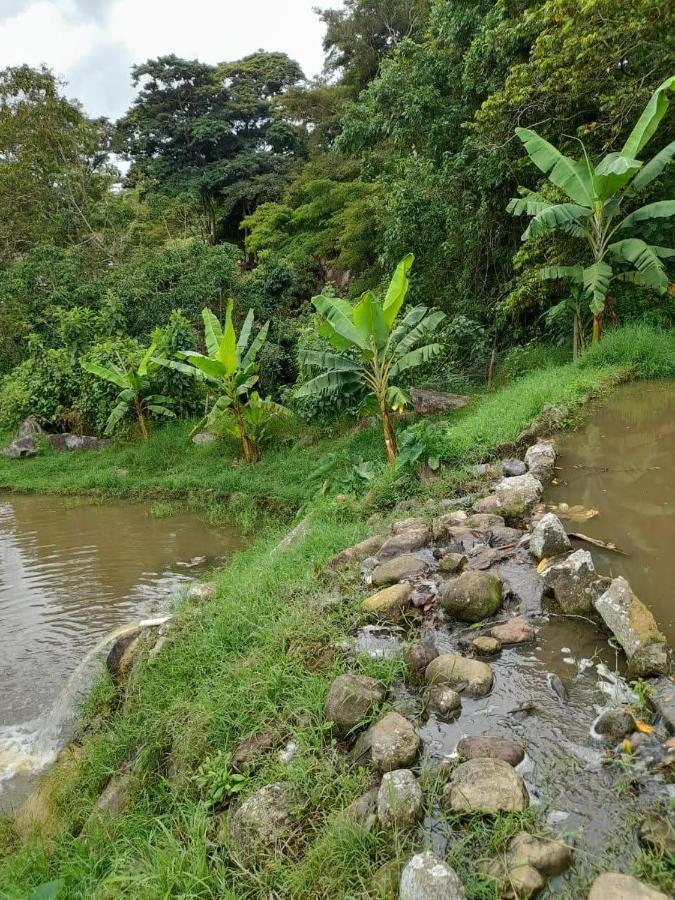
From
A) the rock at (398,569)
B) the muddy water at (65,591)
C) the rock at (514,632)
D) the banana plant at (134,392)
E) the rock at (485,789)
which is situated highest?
the banana plant at (134,392)

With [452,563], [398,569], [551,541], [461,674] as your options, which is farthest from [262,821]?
[551,541]

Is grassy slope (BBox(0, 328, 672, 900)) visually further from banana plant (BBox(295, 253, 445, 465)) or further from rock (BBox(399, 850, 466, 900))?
banana plant (BBox(295, 253, 445, 465))

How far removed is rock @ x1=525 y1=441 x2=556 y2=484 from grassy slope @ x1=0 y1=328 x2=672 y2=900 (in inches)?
34.4

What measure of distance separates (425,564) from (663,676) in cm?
158

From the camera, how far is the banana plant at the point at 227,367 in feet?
30.5

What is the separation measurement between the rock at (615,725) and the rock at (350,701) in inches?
38.1

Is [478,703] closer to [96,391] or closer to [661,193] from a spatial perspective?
[661,193]

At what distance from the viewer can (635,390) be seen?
298 inches

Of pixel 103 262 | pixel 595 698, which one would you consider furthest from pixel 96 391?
pixel 595 698

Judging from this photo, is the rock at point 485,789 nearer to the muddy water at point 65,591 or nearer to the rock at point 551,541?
the rock at point 551,541

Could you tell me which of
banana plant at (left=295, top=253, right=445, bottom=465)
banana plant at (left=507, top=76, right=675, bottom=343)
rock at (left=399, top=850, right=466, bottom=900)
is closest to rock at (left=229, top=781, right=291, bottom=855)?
rock at (left=399, top=850, right=466, bottom=900)

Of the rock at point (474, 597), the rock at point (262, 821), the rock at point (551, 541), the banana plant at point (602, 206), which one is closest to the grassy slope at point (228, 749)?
the rock at point (262, 821)

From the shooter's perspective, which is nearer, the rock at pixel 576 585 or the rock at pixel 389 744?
the rock at pixel 389 744

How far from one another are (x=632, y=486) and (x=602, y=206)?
5.81m
